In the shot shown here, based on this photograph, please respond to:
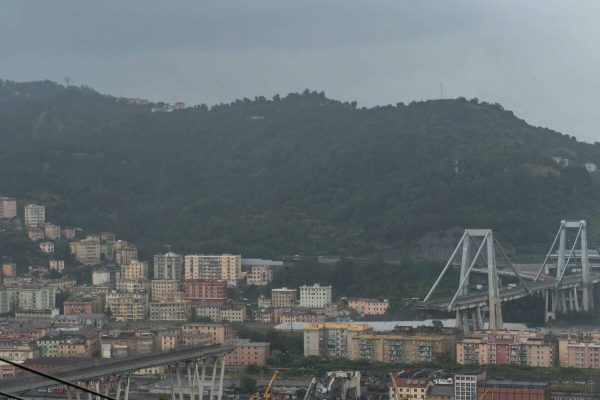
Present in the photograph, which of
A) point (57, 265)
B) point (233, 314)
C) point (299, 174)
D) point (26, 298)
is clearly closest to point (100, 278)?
point (57, 265)

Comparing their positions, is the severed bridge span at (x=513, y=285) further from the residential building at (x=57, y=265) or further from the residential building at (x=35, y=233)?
the residential building at (x=35, y=233)

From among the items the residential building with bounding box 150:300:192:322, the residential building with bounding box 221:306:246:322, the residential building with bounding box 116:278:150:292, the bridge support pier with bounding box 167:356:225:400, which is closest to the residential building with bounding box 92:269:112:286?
the residential building with bounding box 116:278:150:292

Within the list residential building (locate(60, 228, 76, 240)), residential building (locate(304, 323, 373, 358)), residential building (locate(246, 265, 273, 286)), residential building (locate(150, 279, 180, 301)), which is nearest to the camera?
residential building (locate(304, 323, 373, 358))

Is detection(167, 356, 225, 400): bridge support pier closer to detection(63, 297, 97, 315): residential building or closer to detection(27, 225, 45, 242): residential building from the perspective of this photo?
detection(63, 297, 97, 315): residential building

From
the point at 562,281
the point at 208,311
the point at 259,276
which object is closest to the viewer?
the point at 208,311

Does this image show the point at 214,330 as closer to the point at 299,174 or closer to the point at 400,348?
the point at 400,348

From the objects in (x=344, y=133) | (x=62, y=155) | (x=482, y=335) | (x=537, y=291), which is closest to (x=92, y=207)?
(x=62, y=155)

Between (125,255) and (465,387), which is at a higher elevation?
(125,255)
